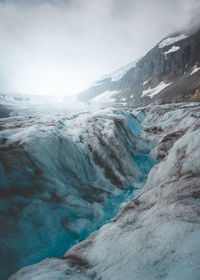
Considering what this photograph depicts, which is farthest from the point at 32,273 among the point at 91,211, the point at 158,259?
the point at 91,211

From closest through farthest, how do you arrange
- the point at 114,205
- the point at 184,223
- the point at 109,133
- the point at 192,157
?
1. the point at 184,223
2. the point at 192,157
3. the point at 114,205
4. the point at 109,133

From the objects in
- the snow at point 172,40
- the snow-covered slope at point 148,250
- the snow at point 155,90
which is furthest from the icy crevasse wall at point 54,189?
the snow at point 172,40

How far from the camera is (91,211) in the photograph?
487 inches

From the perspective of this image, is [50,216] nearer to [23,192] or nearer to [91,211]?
[23,192]

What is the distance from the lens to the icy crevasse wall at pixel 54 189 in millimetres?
8922

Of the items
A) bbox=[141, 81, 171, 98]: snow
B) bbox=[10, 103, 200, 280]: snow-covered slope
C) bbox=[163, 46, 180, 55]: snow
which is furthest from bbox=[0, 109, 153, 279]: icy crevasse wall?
bbox=[163, 46, 180, 55]: snow

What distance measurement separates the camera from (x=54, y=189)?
11797 mm

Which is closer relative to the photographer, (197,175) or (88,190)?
(197,175)

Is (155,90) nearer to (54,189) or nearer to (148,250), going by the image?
(54,189)

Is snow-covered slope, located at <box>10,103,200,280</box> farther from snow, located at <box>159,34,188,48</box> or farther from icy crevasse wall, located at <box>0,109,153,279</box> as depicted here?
snow, located at <box>159,34,188,48</box>

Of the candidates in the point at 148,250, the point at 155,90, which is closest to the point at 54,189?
the point at 148,250

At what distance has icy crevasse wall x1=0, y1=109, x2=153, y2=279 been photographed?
351 inches

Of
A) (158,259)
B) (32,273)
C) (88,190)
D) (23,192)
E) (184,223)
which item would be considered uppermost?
(184,223)

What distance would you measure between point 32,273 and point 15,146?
32.0 feet
